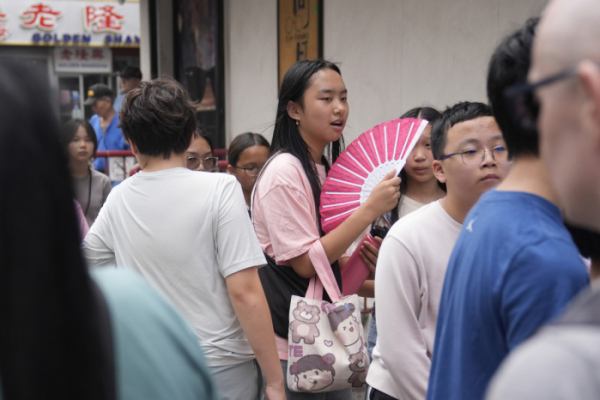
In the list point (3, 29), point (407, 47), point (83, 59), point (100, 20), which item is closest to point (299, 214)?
point (407, 47)

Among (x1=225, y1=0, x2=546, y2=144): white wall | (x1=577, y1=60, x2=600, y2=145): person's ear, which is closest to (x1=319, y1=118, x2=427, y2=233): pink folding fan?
(x1=225, y1=0, x2=546, y2=144): white wall

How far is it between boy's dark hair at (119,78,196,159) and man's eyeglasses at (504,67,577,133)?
136 centimetres

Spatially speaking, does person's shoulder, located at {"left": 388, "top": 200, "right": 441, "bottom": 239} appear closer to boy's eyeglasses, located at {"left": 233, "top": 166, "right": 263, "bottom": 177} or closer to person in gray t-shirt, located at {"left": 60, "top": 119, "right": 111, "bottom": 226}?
boy's eyeglasses, located at {"left": 233, "top": 166, "right": 263, "bottom": 177}

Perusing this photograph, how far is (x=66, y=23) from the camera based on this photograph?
17.0m

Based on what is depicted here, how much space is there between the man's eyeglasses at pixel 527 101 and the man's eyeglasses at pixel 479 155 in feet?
3.03

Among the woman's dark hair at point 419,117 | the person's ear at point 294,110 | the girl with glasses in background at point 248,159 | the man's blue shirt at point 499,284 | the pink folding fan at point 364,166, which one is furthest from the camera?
the girl with glasses in background at point 248,159

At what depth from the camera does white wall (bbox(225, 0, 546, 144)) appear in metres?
4.02

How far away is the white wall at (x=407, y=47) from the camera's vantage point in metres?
4.02

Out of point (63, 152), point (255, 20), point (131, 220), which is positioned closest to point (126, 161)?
point (255, 20)

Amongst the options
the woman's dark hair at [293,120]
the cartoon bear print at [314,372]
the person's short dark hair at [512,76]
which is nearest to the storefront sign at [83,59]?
the woman's dark hair at [293,120]

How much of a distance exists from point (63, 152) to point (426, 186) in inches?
101

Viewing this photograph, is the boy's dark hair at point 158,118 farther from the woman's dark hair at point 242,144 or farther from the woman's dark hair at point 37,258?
the woman's dark hair at point 242,144

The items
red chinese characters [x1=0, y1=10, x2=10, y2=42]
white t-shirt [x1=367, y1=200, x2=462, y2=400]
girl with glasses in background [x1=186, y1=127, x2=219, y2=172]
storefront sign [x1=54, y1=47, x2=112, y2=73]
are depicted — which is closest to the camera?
white t-shirt [x1=367, y1=200, x2=462, y2=400]

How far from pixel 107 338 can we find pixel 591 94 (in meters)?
0.68
